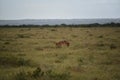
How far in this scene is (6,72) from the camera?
12.8m

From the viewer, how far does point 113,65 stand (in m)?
15.1

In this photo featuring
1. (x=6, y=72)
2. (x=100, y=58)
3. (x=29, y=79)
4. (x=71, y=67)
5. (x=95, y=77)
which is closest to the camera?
(x=29, y=79)

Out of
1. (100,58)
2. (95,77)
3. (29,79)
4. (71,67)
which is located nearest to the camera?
(29,79)

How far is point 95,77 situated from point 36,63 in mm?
4586

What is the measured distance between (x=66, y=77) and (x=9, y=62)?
483cm

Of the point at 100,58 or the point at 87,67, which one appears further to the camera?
the point at 100,58

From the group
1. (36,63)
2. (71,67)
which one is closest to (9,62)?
(36,63)

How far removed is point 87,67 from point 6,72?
444cm

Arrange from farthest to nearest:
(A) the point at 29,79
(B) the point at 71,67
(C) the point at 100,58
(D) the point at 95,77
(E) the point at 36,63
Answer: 1. (C) the point at 100,58
2. (E) the point at 36,63
3. (B) the point at 71,67
4. (D) the point at 95,77
5. (A) the point at 29,79

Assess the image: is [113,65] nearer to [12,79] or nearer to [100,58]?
[100,58]

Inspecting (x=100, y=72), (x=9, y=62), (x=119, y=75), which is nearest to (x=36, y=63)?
(x=9, y=62)

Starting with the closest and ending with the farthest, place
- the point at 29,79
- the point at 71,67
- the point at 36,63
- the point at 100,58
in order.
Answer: the point at 29,79, the point at 71,67, the point at 36,63, the point at 100,58

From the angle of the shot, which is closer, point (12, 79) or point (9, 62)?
point (12, 79)

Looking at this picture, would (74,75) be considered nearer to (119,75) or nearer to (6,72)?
(119,75)
